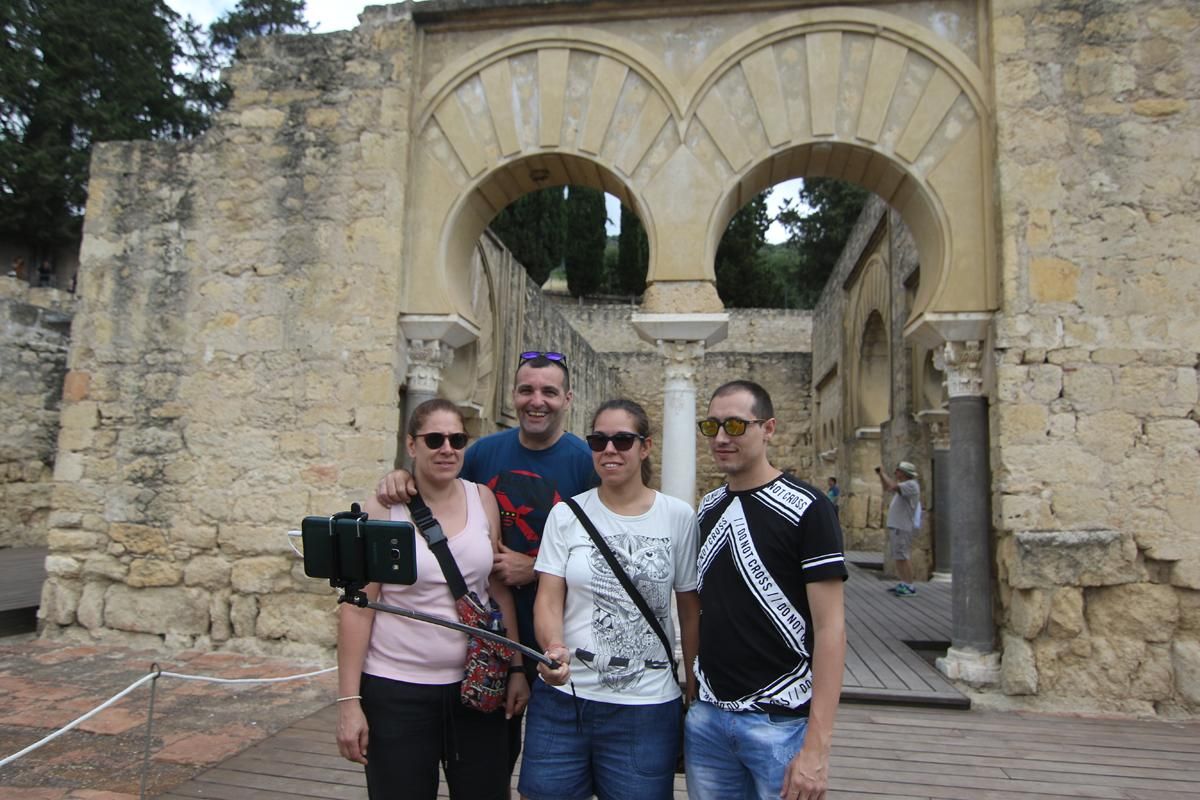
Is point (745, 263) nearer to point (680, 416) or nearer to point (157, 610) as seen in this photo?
point (680, 416)

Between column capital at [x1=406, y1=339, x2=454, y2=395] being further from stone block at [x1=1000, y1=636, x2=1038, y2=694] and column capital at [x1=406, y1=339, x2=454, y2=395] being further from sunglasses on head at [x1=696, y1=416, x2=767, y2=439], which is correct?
stone block at [x1=1000, y1=636, x2=1038, y2=694]

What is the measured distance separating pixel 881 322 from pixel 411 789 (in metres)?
12.0

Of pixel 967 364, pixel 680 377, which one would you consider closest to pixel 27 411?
pixel 680 377

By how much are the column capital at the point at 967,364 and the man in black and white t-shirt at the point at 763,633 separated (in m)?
3.71

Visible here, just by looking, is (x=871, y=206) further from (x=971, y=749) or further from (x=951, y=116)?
(x=971, y=749)

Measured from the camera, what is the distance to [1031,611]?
4.75m

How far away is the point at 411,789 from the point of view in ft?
7.14

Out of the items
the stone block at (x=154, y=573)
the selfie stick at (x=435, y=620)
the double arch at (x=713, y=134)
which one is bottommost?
the stone block at (x=154, y=573)

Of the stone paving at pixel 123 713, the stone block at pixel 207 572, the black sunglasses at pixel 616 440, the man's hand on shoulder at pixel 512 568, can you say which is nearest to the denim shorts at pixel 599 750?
the man's hand on shoulder at pixel 512 568

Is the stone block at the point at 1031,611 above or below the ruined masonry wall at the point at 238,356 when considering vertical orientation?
below

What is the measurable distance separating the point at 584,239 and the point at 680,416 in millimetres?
26482

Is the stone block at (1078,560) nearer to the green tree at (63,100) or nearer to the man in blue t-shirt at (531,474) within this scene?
the man in blue t-shirt at (531,474)

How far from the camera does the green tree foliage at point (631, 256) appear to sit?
30.8m

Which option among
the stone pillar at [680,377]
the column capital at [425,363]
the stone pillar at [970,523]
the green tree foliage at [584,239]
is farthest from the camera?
the green tree foliage at [584,239]
